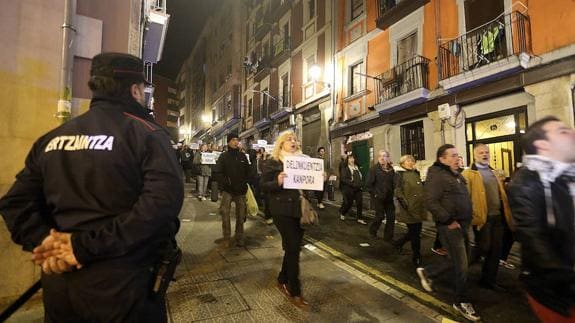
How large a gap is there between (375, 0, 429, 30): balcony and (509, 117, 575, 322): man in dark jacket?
1179cm

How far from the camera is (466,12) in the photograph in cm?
1046

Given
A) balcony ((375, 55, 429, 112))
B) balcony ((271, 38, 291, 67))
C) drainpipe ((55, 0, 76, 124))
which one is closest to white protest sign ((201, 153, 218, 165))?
balcony ((375, 55, 429, 112))

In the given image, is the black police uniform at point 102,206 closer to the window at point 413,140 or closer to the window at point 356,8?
the window at point 413,140

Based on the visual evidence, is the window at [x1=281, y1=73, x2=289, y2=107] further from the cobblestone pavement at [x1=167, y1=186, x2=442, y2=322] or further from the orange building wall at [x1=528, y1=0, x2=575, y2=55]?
the cobblestone pavement at [x1=167, y1=186, x2=442, y2=322]

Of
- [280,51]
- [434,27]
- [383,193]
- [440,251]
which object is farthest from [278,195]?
[280,51]

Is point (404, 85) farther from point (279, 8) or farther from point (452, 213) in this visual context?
point (279, 8)

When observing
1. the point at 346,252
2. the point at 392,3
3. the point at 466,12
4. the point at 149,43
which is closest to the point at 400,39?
the point at 392,3

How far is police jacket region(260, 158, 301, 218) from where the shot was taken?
3.69m

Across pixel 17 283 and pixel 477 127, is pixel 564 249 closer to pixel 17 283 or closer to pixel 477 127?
pixel 17 283

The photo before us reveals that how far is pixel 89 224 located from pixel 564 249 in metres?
2.55

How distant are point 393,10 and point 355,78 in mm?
3561

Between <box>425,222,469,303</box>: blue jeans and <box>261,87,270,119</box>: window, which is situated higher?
<box>261,87,270,119</box>: window

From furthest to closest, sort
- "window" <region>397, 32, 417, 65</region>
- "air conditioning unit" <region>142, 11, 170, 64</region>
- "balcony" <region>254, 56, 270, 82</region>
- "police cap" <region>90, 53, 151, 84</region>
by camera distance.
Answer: "balcony" <region>254, 56, 270, 82</region> → "window" <region>397, 32, 417, 65</region> → "air conditioning unit" <region>142, 11, 170, 64</region> → "police cap" <region>90, 53, 151, 84</region>

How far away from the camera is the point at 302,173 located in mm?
3885
